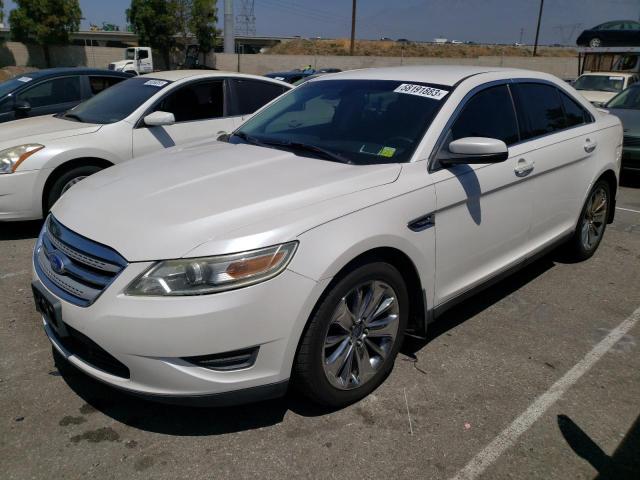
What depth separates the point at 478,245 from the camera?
135 inches

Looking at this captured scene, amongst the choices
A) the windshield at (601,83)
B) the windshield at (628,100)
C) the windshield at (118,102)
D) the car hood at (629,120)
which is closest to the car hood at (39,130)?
the windshield at (118,102)

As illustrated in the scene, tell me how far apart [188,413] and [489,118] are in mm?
2564

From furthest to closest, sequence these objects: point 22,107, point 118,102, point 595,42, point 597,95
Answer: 1. point 595,42
2. point 597,95
3. point 22,107
4. point 118,102

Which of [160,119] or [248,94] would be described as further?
[248,94]

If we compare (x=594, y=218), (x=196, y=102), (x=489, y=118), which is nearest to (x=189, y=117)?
(x=196, y=102)

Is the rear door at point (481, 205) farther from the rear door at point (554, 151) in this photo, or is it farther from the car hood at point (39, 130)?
the car hood at point (39, 130)

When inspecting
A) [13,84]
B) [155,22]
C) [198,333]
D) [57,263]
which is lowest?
[198,333]

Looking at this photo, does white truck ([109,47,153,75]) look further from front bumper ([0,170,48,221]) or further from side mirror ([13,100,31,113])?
front bumper ([0,170,48,221])

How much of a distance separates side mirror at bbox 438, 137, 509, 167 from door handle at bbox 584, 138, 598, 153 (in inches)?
68.1

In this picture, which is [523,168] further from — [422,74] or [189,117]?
[189,117]

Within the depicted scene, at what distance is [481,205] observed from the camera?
3371mm

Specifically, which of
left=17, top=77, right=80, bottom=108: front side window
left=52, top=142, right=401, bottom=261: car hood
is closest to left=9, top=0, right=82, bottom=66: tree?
left=17, top=77, right=80, bottom=108: front side window

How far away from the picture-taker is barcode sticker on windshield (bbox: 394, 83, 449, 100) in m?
3.40

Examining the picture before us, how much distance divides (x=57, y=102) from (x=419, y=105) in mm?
5834
